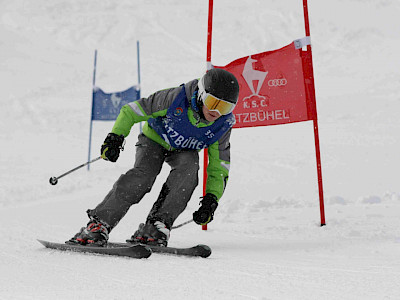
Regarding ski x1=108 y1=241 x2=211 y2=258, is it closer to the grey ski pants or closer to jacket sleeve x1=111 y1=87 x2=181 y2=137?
the grey ski pants

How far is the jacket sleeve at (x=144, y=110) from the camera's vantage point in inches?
115

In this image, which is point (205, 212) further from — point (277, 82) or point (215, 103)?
point (277, 82)

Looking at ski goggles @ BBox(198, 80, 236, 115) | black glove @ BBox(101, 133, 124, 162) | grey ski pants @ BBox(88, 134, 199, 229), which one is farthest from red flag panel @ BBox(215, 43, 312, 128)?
black glove @ BBox(101, 133, 124, 162)

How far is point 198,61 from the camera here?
2138 centimetres

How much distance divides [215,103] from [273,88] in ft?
4.32

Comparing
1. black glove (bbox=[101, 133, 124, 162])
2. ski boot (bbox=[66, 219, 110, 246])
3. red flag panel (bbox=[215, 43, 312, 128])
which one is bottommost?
ski boot (bbox=[66, 219, 110, 246])

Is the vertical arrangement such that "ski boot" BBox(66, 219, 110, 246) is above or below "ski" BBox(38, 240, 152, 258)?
above

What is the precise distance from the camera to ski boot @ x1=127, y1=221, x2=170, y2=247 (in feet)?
8.95

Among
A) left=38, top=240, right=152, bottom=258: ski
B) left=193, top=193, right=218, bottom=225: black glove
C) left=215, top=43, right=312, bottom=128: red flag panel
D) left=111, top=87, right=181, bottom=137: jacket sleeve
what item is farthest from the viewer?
left=215, top=43, right=312, bottom=128: red flag panel

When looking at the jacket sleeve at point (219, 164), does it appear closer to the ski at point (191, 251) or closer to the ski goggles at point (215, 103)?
the ski goggles at point (215, 103)

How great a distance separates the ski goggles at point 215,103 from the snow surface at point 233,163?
0.82 meters

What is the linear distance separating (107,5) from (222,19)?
7.32m

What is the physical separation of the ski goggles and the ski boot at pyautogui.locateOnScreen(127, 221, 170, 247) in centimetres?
74

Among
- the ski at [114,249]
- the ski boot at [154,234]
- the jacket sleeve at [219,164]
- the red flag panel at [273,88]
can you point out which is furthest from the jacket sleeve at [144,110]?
the red flag panel at [273,88]
